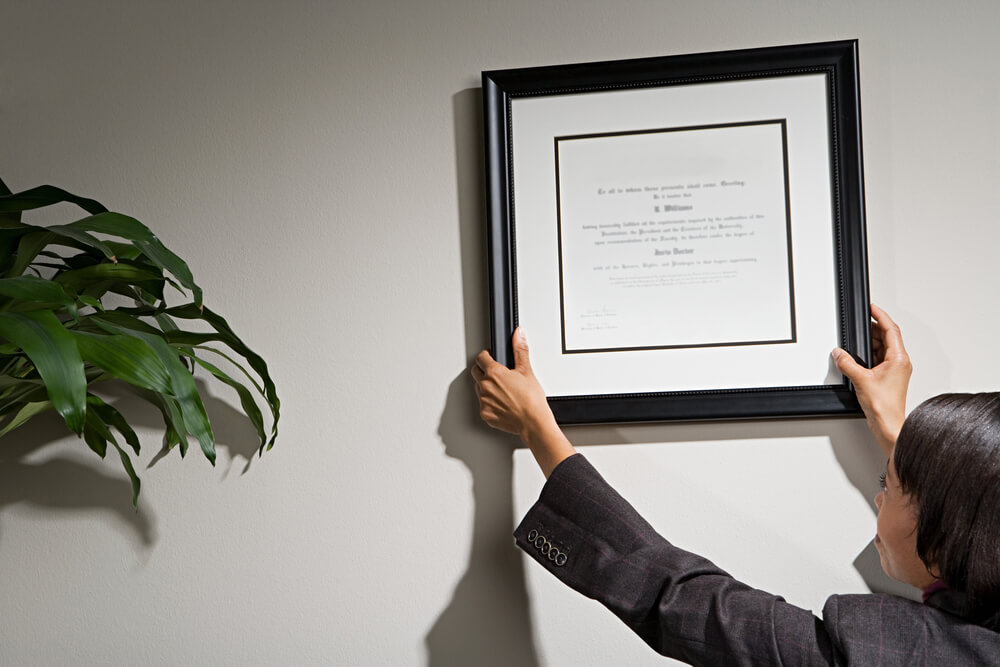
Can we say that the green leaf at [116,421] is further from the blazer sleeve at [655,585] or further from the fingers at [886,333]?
the fingers at [886,333]

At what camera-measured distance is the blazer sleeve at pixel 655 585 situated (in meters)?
0.76

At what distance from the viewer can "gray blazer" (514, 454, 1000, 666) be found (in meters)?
0.71

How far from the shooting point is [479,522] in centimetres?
110

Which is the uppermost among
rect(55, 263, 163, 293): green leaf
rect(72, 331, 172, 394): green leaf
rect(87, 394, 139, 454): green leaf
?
rect(55, 263, 163, 293): green leaf

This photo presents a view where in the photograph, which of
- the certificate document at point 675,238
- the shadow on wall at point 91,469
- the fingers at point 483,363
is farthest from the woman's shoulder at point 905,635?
the shadow on wall at point 91,469

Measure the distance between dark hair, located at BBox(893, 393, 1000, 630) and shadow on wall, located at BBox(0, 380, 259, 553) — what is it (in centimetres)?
87

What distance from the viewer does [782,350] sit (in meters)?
1.06

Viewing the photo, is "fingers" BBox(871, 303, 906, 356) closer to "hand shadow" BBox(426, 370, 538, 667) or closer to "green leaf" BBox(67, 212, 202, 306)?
"hand shadow" BBox(426, 370, 538, 667)

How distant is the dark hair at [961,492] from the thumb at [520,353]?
488 mm

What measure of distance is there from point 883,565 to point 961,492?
6.4 inches

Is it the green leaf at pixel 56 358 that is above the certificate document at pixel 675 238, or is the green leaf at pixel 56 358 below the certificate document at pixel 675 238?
below

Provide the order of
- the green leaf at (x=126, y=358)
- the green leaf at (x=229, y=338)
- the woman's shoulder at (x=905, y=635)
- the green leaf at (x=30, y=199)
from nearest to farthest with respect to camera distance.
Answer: the woman's shoulder at (x=905, y=635) < the green leaf at (x=126, y=358) < the green leaf at (x=30, y=199) < the green leaf at (x=229, y=338)

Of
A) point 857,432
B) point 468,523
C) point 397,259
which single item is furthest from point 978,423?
point 397,259

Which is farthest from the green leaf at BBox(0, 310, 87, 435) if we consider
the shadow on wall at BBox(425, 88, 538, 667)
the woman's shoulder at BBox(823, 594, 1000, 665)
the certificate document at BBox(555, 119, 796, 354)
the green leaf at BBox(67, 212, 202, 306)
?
the woman's shoulder at BBox(823, 594, 1000, 665)
